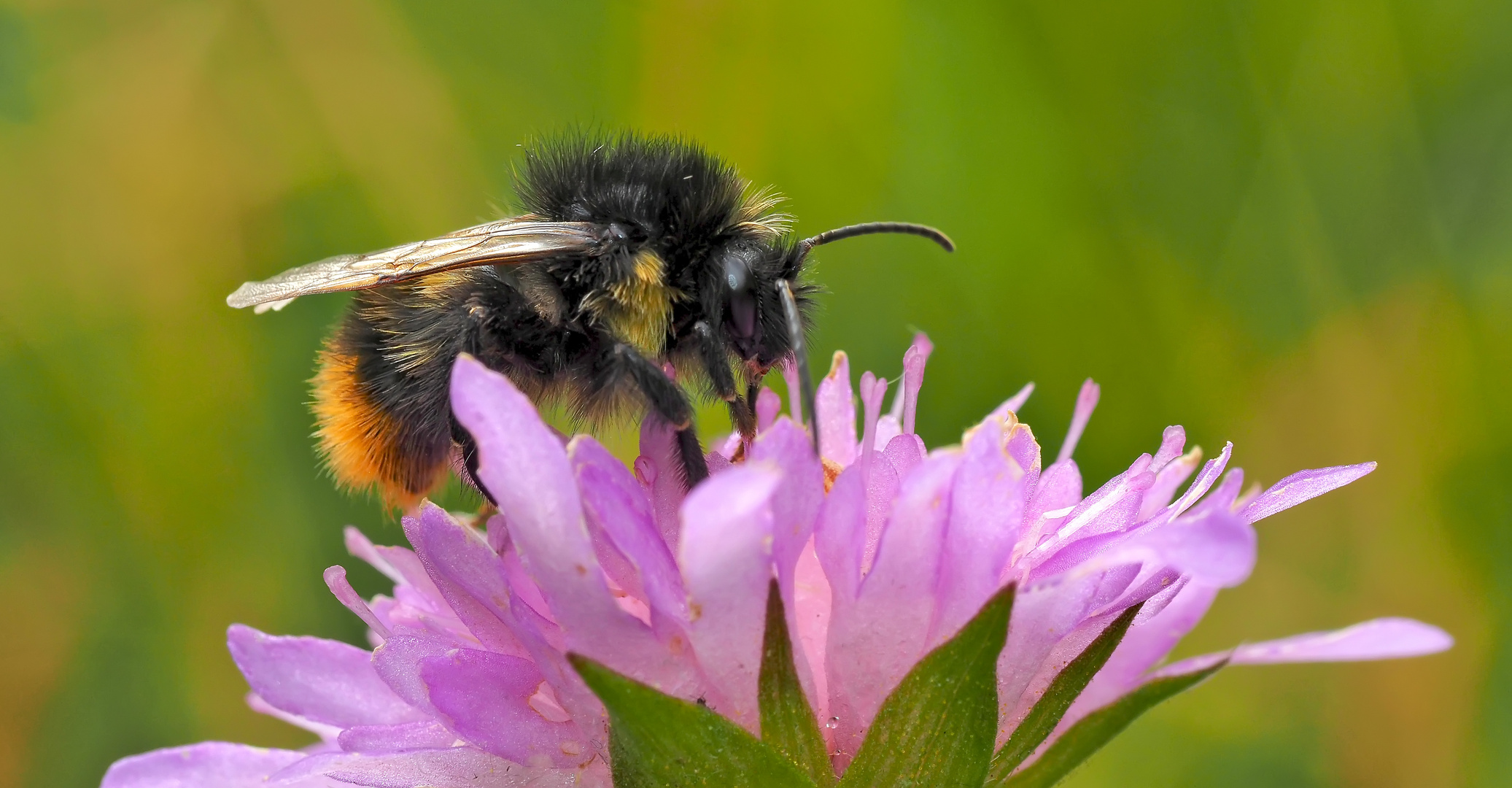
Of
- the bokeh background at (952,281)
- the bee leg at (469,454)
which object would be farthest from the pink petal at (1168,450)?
the bokeh background at (952,281)

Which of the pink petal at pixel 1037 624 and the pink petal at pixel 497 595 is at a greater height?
the pink petal at pixel 497 595

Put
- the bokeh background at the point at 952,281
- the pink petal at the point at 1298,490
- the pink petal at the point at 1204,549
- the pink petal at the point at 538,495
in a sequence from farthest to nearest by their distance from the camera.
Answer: the bokeh background at the point at 952,281
the pink petal at the point at 1298,490
the pink petal at the point at 538,495
the pink petal at the point at 1204,549

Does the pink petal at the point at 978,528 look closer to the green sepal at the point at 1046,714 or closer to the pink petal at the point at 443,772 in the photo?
the green sepal at the point at 1046,714

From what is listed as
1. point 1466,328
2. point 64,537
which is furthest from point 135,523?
point 1466,328

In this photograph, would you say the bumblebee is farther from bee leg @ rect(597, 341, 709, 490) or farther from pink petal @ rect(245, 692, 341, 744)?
pink petal @ rect(245, 692, 341, 744)

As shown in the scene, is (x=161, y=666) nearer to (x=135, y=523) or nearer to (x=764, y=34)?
(x=135, y=523)

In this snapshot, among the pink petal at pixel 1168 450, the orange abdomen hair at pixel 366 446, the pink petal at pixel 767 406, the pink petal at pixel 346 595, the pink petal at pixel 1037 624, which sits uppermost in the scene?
the orange abdomen hair at pixel 366 446
